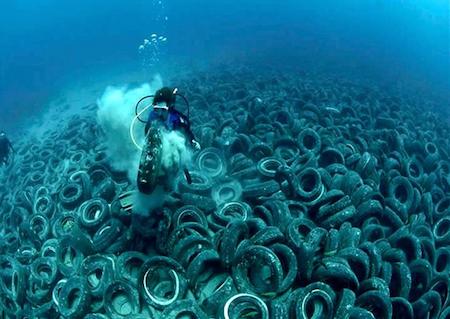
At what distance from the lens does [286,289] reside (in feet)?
19.4

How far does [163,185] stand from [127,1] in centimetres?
10629

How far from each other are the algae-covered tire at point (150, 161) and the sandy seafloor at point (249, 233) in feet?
4.24

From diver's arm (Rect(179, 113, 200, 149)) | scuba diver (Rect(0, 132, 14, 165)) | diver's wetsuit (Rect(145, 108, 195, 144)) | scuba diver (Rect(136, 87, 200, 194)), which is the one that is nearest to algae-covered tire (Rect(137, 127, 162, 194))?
scuba diver (Rect(136, 87, 200, 194))

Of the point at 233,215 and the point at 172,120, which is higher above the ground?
the point at 172,120

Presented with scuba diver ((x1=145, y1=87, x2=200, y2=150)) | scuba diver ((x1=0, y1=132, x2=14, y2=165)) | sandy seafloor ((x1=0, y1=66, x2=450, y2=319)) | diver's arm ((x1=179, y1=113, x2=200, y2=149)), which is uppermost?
scuba diver ((x1=0, y1=132, x2=14, y2=165))

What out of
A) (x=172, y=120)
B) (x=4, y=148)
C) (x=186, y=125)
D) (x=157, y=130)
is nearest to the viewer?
(x=157, y=130)

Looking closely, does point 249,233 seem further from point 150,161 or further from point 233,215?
point 150,161

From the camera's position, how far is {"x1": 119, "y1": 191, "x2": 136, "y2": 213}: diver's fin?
7608 mm

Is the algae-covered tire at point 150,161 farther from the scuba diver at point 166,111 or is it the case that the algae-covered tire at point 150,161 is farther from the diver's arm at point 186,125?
the diver's arm at point 186,125

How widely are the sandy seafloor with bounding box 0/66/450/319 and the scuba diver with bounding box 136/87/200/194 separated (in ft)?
4.10

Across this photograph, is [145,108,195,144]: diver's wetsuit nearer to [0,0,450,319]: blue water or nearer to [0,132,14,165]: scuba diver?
[0,0,450,319]: blue water

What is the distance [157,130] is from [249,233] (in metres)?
2.59

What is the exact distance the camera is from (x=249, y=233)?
6973mm

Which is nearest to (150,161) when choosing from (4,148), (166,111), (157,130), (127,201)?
(157,130)
